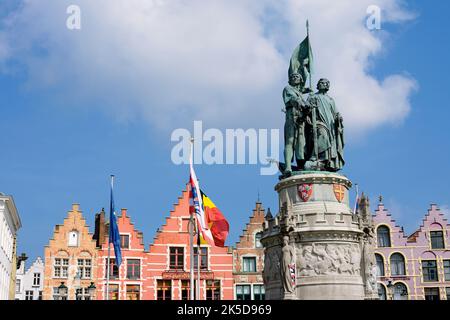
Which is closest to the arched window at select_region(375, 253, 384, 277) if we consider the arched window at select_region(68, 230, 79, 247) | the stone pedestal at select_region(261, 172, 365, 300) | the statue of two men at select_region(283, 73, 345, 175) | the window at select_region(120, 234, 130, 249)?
the window at select_region(120, 234, 130, 249)

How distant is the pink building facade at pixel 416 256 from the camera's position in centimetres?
5178

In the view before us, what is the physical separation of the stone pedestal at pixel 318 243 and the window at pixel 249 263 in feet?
109

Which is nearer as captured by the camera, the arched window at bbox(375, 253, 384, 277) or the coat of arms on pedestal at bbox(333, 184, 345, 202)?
the coat of arms on pedestal at bbox(333, 184, 345, 202)

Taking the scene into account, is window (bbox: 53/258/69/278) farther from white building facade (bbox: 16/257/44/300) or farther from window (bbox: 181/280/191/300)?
white building facade (bbox: 16/257/44/300)

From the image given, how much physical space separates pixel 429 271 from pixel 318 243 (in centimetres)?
3655

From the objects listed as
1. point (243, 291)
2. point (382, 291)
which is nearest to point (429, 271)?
point (382, 291)

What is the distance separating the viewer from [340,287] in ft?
63.2

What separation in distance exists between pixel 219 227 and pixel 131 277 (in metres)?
A: 25.4

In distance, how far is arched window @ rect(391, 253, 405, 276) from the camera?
52.4 m

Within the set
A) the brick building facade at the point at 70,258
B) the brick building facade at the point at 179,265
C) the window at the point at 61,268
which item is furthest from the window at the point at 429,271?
the window at the point at 61,268

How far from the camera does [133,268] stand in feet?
172

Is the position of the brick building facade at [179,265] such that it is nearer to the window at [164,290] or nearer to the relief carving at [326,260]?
the window at [164,290]

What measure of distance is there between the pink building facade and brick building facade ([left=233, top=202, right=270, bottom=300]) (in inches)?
398
